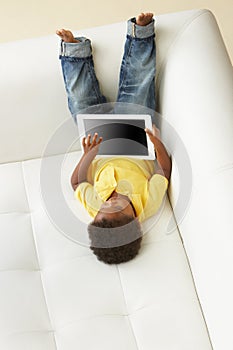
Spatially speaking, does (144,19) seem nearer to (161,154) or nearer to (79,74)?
(79,74)

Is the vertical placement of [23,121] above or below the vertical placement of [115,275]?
above

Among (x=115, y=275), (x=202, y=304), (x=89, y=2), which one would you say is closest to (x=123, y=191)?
(x=115, y=275)

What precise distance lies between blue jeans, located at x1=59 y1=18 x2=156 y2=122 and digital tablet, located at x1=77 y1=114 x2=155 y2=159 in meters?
0.05

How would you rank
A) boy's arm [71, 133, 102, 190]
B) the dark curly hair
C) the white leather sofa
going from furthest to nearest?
boy's arm [71, 133, 102, 190] < the dark curly hair < the white leather sofa

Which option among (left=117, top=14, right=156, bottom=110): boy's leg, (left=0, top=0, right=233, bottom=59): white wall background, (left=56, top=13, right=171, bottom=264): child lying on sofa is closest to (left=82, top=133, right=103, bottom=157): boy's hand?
(left=56, top=13, right=171, bottom=264): child lying on sofa

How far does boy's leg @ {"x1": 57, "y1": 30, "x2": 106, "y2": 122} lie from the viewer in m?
1.81

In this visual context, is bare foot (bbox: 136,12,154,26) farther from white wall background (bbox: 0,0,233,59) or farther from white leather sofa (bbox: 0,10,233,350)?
white wall background (bbox: 0,0,233,59)

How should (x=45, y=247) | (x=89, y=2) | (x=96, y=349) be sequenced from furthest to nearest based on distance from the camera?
(x=89, y=2), (x=45, y=247), (x=96, y=349)

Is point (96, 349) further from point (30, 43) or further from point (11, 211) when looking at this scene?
point (30, 43)

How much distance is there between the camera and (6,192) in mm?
1899

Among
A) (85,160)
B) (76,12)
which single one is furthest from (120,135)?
(76,12)

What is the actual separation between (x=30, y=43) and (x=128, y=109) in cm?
30

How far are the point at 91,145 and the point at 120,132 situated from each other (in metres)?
0.08

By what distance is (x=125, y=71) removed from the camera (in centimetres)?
184
